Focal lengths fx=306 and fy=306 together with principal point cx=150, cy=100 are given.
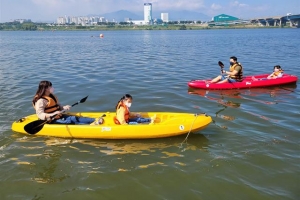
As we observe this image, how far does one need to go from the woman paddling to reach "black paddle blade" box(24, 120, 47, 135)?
0.84 feet

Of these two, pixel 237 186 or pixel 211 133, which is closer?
pixel 237 186

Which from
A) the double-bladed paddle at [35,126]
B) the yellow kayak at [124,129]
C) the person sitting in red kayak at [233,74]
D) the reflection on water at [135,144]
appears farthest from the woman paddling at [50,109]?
the person sitting in red kayak at [233,74]

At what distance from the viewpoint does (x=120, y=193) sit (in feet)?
19.4

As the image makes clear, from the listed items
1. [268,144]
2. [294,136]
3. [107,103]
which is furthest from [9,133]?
[294,136]

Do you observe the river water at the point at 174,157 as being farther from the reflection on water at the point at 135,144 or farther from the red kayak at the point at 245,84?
the red kayak at the point at 245,84

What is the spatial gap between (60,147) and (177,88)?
25.5ft

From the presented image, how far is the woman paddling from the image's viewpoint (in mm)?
7926

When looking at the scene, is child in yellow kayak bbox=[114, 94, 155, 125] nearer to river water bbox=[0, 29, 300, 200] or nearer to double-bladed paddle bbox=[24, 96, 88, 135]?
river water bbox=[0, 29, 300, 200]

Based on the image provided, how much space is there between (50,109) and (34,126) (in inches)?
24.8

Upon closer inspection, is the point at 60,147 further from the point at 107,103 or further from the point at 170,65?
the point at 170,65

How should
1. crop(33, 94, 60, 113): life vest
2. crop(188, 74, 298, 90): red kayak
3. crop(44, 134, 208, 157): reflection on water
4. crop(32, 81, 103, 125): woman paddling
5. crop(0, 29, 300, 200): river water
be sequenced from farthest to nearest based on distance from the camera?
crop(188, 74, 298, 90): red kayak < crop(33, 94, 60, 113): life vest < crop(32, 81, 103, 125): woman paddling < crop(44, 134, 208, 157): reflection on water < crop(0, 29, 300, 200): river water

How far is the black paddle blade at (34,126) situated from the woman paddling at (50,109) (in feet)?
0.84

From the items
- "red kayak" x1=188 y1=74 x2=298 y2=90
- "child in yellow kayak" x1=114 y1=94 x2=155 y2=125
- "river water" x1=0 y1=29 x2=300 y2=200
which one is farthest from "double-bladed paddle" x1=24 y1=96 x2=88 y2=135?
"red kayak" x1=188 y1=74 x2=298 y2=90

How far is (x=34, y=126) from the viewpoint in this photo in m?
8.25
